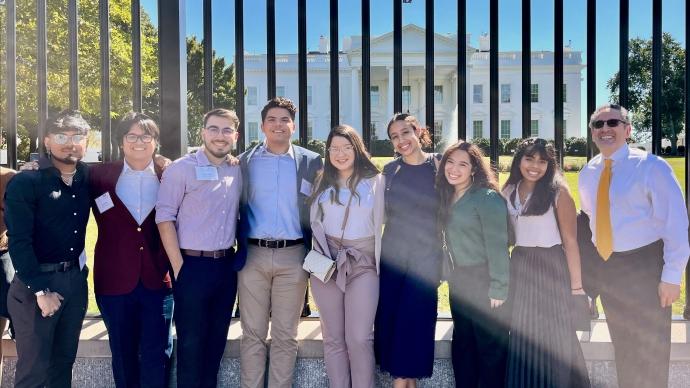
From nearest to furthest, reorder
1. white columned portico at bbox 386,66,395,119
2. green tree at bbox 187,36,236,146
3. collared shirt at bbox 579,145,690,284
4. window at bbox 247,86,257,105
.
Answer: collared shirt at bbox 579,145,690,284
green tree at bbox 187,36,236,146
white columned portico at bbox 386,66,395,119
window at bbox 247,86,257,105

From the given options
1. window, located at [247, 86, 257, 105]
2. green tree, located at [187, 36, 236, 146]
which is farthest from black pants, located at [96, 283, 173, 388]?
window, located at [247, 86, 257, 105]

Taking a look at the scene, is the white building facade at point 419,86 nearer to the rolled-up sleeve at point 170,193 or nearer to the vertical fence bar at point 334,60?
the vertical fence bar at point 334,60

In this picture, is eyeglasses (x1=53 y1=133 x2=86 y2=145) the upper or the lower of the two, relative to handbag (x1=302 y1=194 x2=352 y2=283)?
upper

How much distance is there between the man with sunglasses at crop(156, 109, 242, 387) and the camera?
3055 millimetres

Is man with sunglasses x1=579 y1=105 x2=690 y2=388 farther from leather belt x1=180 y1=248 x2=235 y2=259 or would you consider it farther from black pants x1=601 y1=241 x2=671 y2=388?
leather belt x1=180 y1=248 x2=235 y2=259

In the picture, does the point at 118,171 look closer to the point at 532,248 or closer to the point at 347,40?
the point at 532,248

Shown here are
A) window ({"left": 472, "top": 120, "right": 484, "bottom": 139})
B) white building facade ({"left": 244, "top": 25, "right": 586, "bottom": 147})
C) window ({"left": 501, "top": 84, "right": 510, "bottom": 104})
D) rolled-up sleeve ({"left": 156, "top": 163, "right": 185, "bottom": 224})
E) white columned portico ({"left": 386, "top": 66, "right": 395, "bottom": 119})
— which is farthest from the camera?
window ({"left": 501, "top": 84, "right": 510, "bottom": 104})

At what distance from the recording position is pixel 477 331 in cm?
297

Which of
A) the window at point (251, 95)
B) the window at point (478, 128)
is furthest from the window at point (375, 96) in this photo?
the window at point (251, 95)

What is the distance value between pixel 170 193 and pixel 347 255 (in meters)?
1.06

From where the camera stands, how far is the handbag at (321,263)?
9.93 feet

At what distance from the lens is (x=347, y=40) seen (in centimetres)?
3472

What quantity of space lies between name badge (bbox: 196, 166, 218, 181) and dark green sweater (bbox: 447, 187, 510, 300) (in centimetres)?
137

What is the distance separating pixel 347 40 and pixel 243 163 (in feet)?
108
